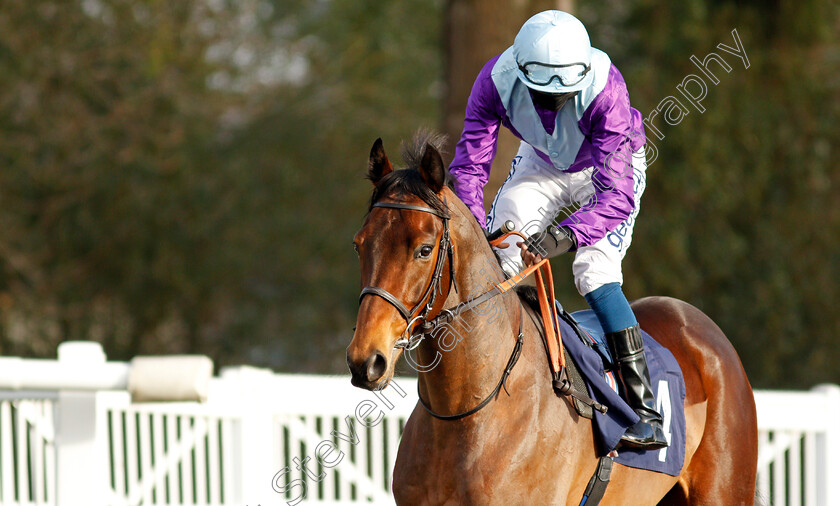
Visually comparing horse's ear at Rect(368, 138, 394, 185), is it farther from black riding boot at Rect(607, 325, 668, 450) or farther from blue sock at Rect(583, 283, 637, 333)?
black riding boot at Rect(607, 325, 668, 450)

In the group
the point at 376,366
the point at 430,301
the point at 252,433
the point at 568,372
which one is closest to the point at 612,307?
the point at 568,372

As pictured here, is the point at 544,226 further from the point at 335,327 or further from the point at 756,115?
the point at 335,327

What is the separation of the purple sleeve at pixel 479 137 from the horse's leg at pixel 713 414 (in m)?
1.09

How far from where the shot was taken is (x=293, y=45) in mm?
11930

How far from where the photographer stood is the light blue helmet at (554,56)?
2.88m

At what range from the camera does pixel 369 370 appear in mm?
2205

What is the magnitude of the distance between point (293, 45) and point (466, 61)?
5776mm

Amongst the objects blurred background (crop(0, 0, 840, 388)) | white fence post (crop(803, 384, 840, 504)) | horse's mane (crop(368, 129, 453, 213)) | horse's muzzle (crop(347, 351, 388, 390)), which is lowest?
white fence post (crop(803, 384, 840, 504))

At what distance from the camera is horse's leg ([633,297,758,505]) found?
3.53 metres

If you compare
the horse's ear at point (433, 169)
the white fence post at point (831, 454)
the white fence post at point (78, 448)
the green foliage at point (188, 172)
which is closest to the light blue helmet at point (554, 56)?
the horse's ear at point (433, 169)

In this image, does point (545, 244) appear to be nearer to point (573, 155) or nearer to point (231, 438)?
point (573, 155)

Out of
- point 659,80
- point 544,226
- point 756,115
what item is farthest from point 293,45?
point 544,226

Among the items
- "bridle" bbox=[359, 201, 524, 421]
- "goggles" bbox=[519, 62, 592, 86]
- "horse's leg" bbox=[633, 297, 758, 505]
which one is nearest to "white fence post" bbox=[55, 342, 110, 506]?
"bridle" bbox=[359, 201, 524, 421]

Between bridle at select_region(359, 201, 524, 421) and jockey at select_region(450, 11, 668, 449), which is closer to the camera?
bridle at select_region(359, 201, 524, 421)
